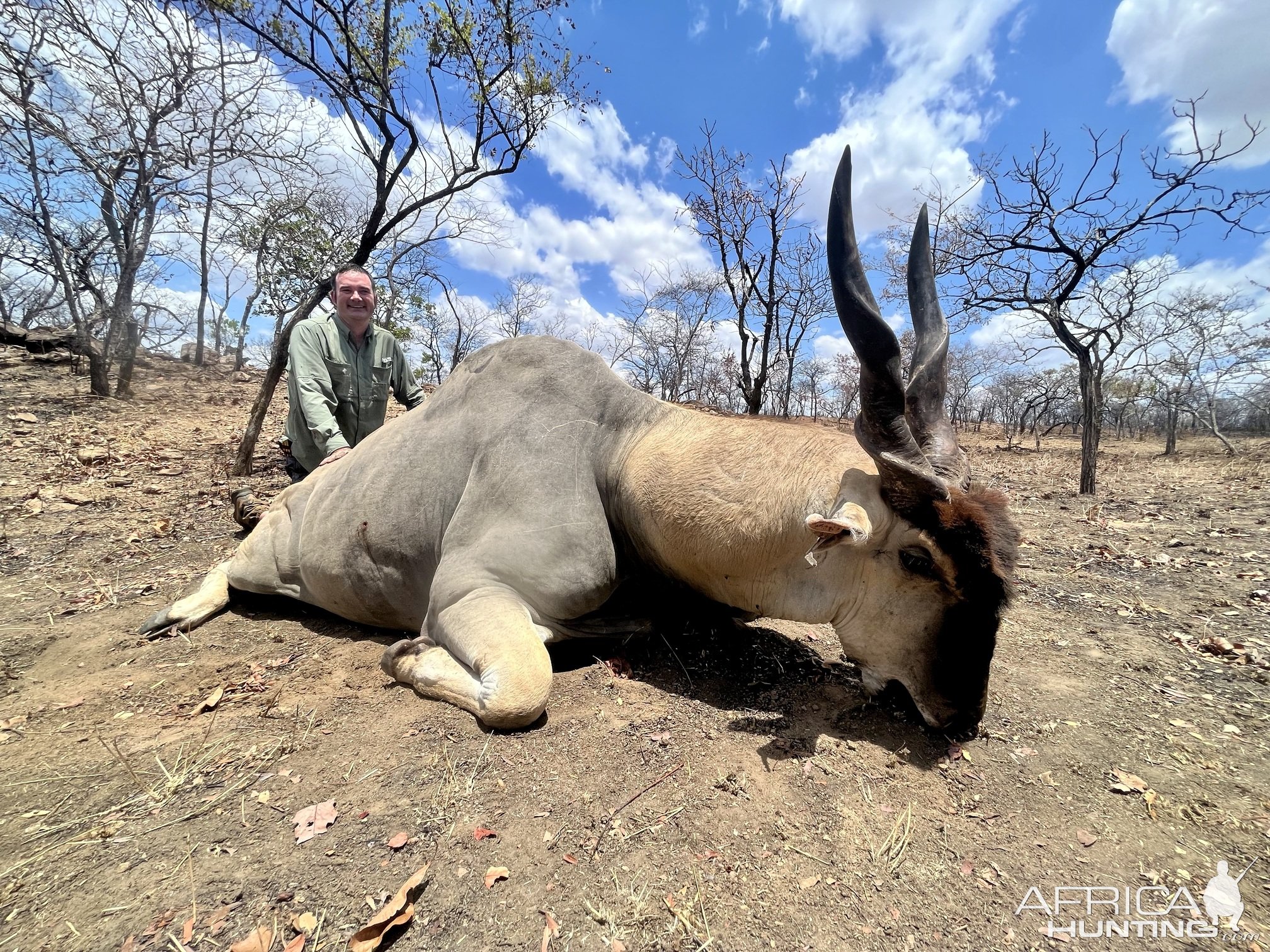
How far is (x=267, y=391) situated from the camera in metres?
9.37

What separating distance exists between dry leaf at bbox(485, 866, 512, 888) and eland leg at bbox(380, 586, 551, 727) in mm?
741

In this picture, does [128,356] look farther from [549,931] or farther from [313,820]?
[549,931]

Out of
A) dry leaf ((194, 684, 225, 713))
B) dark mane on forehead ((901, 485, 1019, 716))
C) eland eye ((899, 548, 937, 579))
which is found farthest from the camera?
dry leaf ((194, 684, 225, 713))

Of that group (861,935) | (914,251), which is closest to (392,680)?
(861,935)

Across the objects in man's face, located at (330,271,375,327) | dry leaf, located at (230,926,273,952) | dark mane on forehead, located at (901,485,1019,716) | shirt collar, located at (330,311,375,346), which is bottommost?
dry leaf, located at (230,926,273,952)

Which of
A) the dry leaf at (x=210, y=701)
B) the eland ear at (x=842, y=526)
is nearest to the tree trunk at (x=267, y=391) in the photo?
the dry leaf at (x=210, y=701)

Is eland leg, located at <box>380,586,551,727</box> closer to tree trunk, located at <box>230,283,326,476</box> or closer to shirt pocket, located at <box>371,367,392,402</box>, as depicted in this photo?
shirt pocket, located at <box>371,367,392,402</box>

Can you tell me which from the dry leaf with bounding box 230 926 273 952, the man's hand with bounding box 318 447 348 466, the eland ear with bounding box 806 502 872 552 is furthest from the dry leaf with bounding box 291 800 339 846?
the man's hand with bounding box 318 447 348 466

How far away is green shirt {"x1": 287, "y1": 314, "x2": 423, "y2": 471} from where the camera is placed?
5.30m

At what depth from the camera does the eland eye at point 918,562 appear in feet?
8.38

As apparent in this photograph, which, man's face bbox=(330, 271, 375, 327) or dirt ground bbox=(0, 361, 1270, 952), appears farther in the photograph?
man's face bbox=(330, 271, 375, 327)

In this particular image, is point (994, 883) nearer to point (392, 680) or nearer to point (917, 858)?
point (917, 858)

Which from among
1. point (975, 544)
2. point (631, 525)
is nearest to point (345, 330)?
point (631, 525)

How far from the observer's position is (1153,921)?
5.73ft
